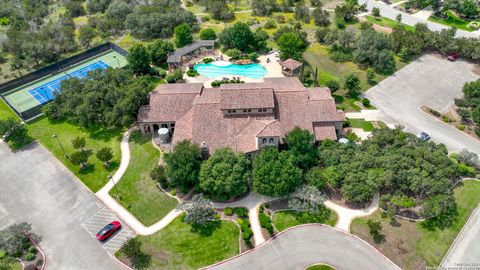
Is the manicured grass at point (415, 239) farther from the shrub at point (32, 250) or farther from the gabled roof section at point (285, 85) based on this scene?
the shrub at point (32, 250)

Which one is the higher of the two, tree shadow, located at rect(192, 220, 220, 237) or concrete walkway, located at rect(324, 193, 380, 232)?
tree shadow, located at rect(192, 220, 220, 237)

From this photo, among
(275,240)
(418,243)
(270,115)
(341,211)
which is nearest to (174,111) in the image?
(270,115)

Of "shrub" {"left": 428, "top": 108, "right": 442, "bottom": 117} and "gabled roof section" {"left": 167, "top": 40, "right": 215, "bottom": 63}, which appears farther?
"gabled roof section" {"left": 167, "top": 40, "right": 215, "bottom": 63}

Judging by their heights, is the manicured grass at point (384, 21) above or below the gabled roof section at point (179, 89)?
below

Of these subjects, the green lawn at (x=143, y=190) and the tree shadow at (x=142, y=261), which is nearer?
the tree shadow at (x=142, y=261)

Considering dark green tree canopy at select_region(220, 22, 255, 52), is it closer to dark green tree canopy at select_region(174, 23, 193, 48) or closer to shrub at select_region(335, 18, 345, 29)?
dark green tree canopy at select_region(174, 23, 193, 48)

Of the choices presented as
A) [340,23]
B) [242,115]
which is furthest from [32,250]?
[340,23]

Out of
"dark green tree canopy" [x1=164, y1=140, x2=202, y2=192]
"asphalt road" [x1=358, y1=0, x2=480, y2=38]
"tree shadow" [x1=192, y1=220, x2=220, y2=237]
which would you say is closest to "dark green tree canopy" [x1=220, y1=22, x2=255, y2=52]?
"dark green tree canopy" [x1=164, y1=140, x2=202, y2=192]

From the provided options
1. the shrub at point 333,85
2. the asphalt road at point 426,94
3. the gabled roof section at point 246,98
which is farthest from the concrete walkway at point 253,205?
the asphalt road at point 426,94
